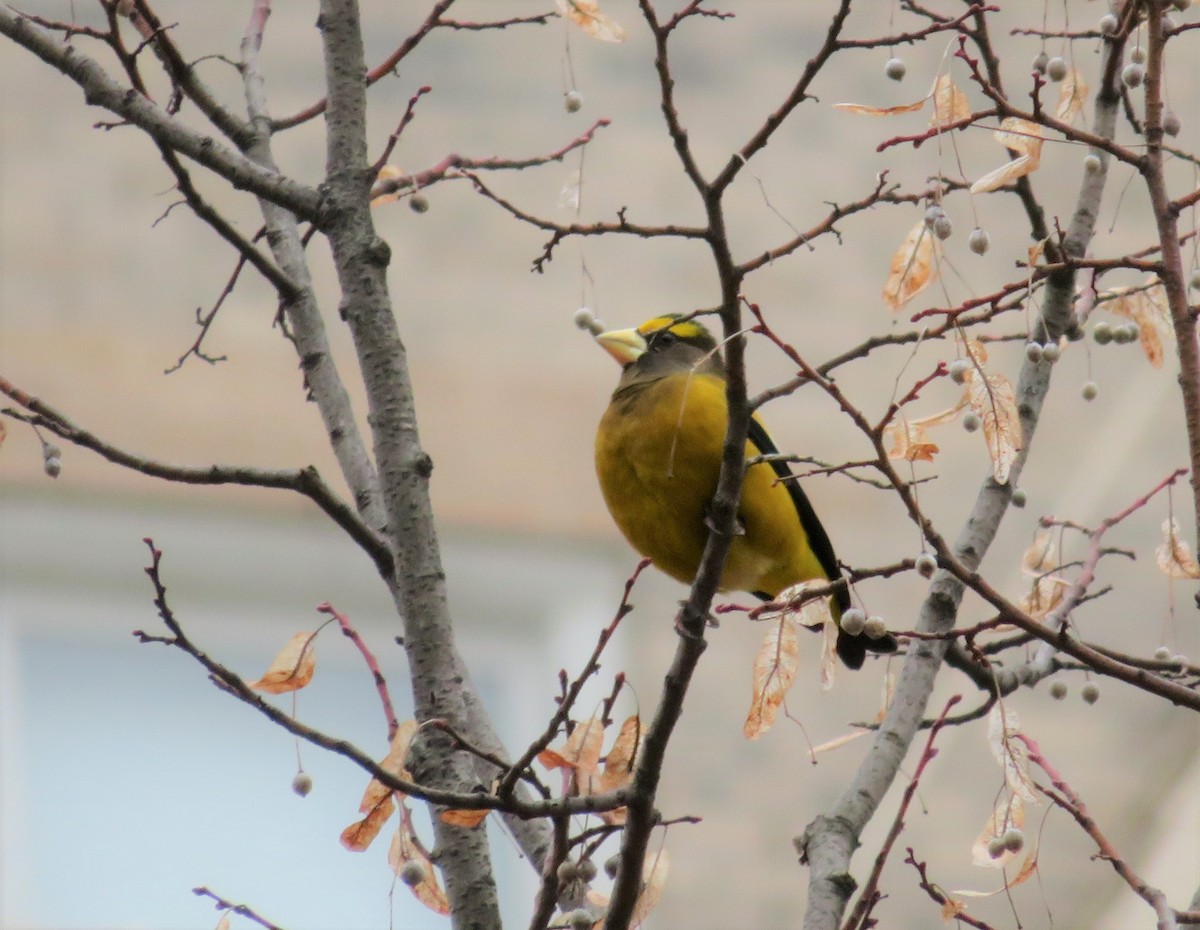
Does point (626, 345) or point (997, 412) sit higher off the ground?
point (626, 345)

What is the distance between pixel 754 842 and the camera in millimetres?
5723

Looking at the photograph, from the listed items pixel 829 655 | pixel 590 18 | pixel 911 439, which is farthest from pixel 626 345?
pixel 911 439

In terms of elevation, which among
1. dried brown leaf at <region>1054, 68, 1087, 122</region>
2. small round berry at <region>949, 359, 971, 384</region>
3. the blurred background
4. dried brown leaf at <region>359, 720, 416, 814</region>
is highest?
the blurred background

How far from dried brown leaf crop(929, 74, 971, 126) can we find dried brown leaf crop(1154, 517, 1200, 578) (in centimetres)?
63

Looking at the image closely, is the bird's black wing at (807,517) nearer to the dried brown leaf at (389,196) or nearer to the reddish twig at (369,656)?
the dried brown leaf at (389,196)

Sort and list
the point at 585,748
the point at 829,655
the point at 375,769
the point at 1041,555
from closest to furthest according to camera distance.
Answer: the point at 375,769 < the point at 585,748 < the point at 829,655 < the point at 1041,555

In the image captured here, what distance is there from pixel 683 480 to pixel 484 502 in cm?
255

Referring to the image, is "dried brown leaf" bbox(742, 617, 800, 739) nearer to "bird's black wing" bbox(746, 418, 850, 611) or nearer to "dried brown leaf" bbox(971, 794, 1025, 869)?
"dried brown leaf" bbox(971, 794, 1025, 869)

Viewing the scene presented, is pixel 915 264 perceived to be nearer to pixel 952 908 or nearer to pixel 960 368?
pixel 960 368

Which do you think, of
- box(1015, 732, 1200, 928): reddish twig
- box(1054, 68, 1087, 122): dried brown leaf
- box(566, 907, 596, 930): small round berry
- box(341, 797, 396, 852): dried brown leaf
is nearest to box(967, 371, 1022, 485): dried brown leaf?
box(1015, 732, 1200, 928): reddish twig

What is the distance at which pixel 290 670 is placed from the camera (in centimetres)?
217

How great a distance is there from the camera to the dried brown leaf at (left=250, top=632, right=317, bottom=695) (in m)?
2.16

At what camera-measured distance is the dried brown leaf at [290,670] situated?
216 centimetres

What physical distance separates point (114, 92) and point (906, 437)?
1186 millimetres
